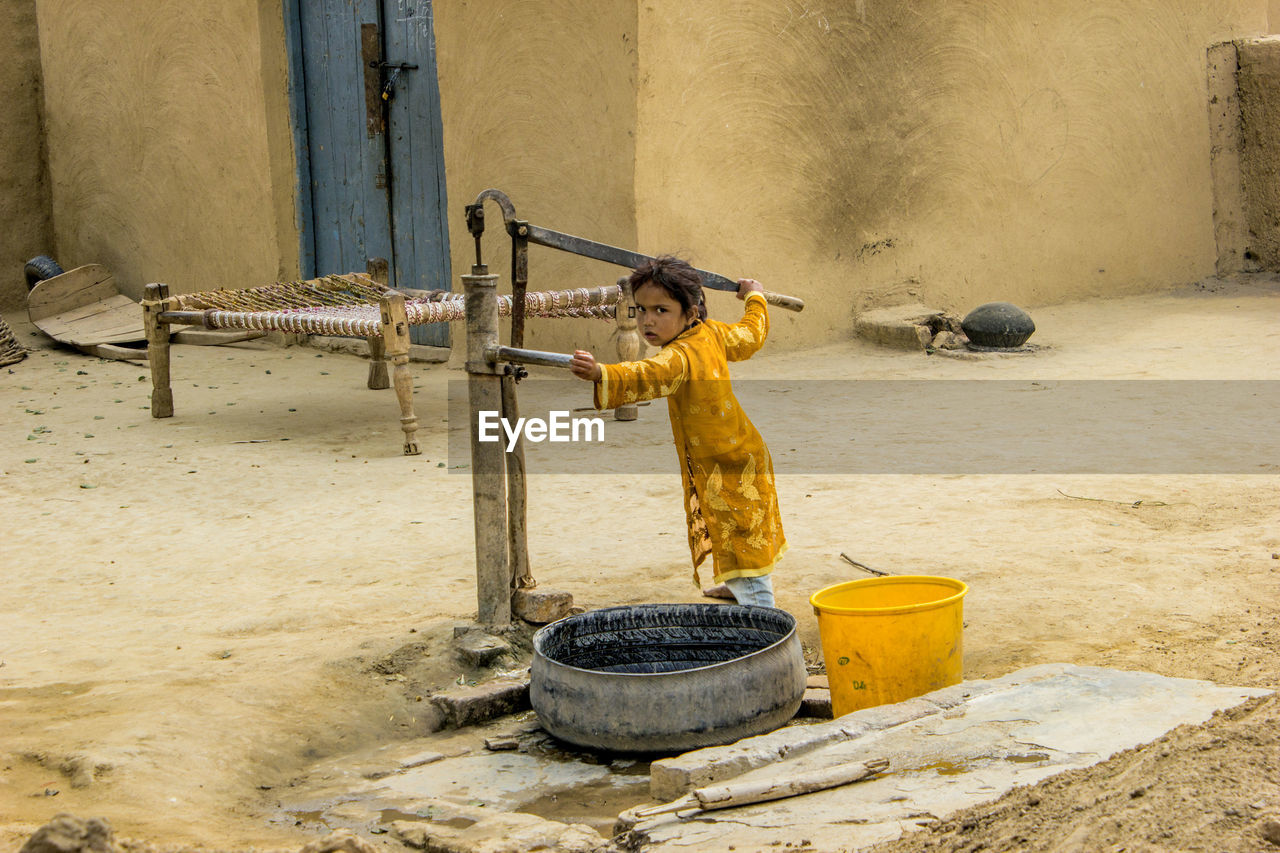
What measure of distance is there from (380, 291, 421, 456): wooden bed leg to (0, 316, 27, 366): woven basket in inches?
167

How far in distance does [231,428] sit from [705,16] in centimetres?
379

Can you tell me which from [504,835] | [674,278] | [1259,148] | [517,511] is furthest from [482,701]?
[1259,148]

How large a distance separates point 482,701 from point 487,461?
64 centimetres

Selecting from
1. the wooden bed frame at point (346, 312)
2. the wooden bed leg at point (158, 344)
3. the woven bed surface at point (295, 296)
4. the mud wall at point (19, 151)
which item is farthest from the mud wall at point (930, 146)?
the mud wall at point (19, 151)

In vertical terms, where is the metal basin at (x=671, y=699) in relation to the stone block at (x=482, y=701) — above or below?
above

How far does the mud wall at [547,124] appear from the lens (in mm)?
7371

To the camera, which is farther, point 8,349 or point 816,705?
point 8,349

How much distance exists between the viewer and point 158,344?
21.5 feet

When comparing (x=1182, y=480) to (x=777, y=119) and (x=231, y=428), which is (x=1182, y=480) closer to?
(x=777, y=119)

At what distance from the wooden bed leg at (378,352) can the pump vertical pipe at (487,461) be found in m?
4.17

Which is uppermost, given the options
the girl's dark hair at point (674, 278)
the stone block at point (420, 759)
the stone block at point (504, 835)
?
the girl's dark hair at point (674, 278)

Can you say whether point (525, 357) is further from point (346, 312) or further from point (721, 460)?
point (346, 312)

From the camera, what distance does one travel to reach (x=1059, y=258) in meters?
9.25

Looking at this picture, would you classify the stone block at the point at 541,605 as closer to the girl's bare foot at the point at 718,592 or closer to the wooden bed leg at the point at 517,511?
the wooden bed leg at the point at 517,511
